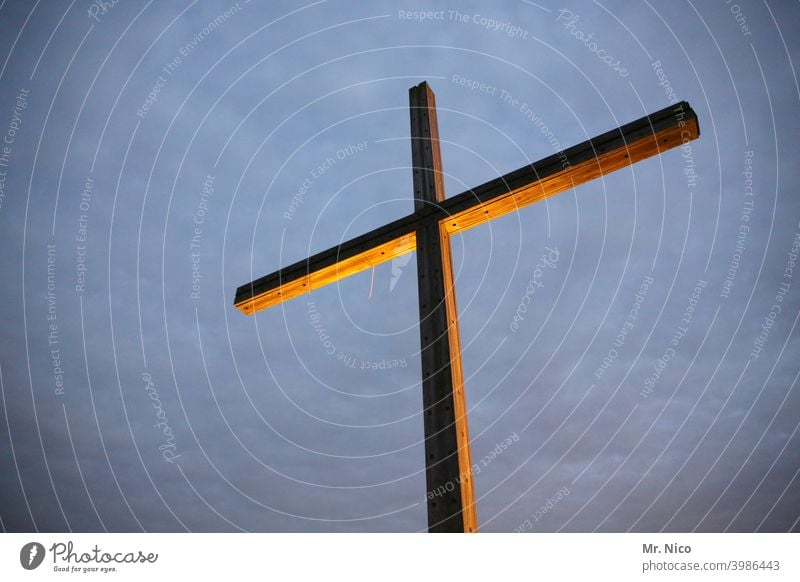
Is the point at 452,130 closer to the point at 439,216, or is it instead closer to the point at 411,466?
the point at 439,216

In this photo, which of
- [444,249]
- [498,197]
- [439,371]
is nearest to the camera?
[439,371]

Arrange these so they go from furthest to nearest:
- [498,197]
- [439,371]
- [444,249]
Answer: [444,249] → [498,197] → [439,371]

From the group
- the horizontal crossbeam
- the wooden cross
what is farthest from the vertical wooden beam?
the horizontal crossbeam

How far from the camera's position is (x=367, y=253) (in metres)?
4.20

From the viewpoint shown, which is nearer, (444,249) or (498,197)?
(498,197)

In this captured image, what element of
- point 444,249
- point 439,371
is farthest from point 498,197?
point 439,371

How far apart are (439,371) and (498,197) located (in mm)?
1390

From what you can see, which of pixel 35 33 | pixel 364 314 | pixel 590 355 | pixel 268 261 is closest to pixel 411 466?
pixel 364 314

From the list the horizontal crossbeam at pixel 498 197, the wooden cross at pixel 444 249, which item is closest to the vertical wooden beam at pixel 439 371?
the wooden cross at pixel 444 249

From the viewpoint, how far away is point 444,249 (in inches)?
156

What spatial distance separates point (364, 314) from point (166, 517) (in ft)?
84.9

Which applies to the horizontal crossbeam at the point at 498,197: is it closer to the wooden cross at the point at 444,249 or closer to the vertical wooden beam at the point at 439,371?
the wooden cross at the point at 444,249

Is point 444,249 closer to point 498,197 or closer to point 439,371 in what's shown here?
point 498,197

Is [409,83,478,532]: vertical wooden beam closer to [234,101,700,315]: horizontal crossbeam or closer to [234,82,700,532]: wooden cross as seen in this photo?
[234,82,700,532]: wooden cross
